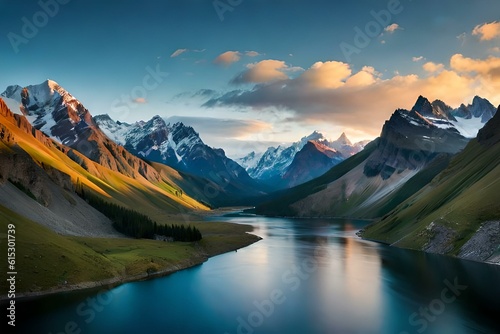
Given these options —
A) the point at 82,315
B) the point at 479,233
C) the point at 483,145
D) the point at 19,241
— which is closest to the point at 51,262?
the point at 19,241

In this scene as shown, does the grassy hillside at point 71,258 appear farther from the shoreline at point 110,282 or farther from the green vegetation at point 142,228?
the green vegetation at point 142,228

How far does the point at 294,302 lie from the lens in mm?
78875

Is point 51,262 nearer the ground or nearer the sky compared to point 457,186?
nearer the ground

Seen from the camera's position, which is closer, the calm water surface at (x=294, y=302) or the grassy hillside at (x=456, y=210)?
the calm water surface at (x=294, y=302)

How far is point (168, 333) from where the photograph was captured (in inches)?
2398

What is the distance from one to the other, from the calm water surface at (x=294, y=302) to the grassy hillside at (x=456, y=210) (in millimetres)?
13631

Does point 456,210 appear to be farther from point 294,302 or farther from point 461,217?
point 294,302

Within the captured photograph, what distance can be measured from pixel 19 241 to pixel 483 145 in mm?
194999

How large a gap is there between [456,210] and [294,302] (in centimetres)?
7976

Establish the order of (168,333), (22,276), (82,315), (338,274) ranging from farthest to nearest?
(338,274) → (22,276) → (82,315) → (168,333)

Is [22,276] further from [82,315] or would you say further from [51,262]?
[82,315]

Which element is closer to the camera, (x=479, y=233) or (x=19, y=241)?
(x=19, y=241)

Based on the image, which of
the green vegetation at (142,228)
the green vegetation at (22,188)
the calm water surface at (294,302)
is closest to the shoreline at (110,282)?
the calm water surface at (294,302)

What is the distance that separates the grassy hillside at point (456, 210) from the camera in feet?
403
